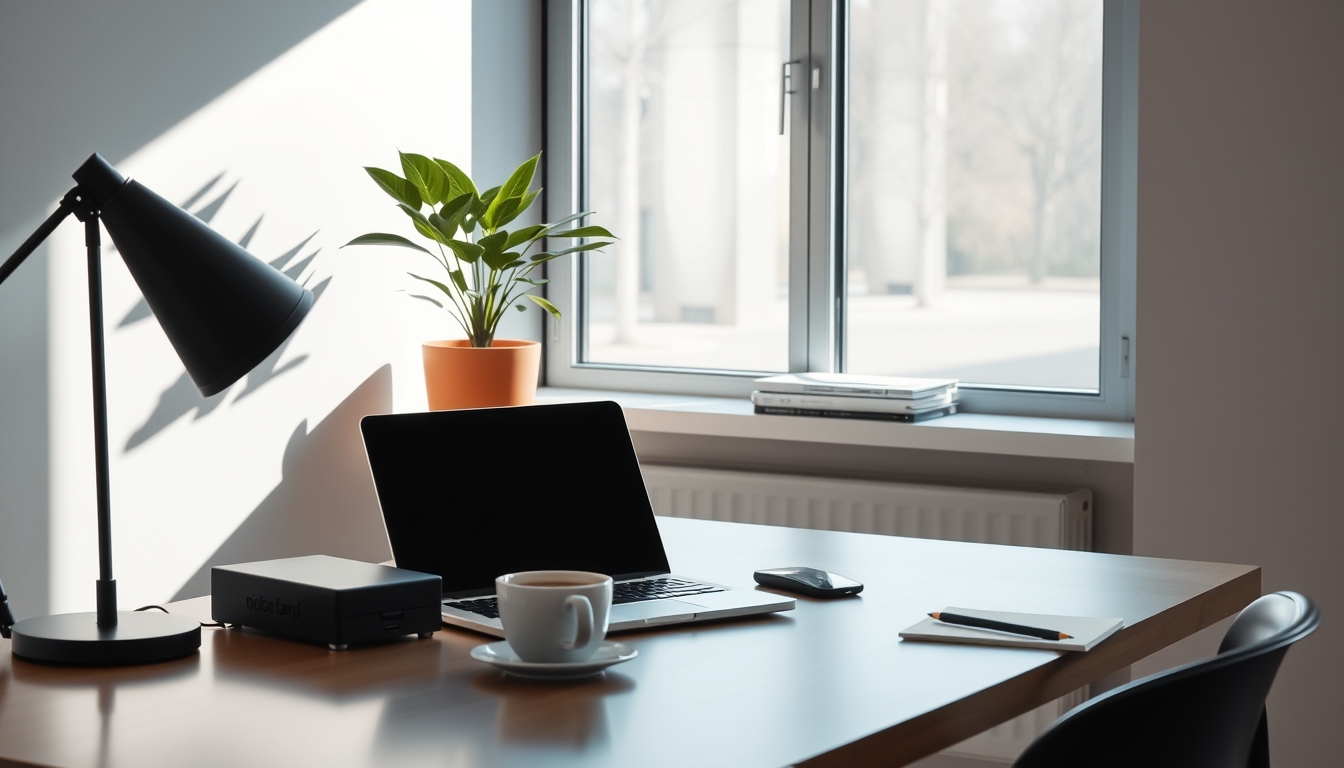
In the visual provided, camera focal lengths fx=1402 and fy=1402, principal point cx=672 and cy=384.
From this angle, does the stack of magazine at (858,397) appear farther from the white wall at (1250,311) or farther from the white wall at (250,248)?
the white wall at (250,248)

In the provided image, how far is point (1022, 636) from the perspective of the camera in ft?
4.52

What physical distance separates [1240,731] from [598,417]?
2.78 ft

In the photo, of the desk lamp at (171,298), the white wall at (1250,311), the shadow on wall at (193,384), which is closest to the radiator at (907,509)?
the white wall at (1250,311)

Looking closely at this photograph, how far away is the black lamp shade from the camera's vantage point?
1.24 meters

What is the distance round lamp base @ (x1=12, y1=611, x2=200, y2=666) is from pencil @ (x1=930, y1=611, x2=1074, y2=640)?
0.74m

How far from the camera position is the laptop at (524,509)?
59.4 inches

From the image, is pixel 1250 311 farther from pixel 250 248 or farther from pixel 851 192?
pixel 250 248

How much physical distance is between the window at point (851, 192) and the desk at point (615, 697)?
5.98ft

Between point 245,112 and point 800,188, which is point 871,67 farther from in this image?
point 245,112

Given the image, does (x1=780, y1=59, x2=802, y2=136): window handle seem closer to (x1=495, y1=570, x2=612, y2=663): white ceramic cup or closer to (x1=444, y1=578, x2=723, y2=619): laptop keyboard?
(x1=444, y1=578, x2=723, y2=619): laptop keyboard

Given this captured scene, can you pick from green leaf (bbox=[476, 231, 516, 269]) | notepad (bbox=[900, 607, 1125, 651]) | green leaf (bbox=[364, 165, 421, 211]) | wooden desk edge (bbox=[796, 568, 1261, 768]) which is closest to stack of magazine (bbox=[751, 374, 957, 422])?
green leaf (bbox=[476, 231, 516, 269])

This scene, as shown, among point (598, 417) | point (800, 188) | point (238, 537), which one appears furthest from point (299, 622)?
point (800, 188)

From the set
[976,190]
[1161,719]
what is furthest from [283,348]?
[1161,719]

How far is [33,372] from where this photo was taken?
2449 millimetres
